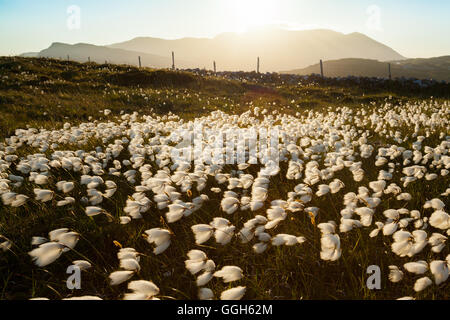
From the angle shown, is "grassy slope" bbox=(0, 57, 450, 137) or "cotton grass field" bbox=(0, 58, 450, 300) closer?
"cotton grass field" bbox=(0, 58, 450, 300)

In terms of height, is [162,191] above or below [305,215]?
above

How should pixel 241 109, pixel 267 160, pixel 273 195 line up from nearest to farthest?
pixel 273 195
pixel 267 160
pixel 241 109

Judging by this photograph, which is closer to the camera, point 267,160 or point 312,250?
point 312,250

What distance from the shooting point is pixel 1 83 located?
54.9 ft

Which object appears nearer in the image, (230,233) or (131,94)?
(230,233)

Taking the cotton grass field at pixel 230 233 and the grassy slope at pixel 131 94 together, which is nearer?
the cotton grass field at pixel 230 233

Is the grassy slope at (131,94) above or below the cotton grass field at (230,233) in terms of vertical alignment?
above

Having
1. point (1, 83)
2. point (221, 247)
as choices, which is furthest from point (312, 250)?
point (1, 83)

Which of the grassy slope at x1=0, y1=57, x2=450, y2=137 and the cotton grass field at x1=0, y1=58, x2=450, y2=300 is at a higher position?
the grassy slope at x1=0, y1=57, x2=450, y2=137

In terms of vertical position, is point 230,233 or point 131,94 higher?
point 131,94
